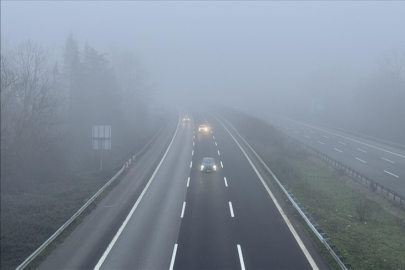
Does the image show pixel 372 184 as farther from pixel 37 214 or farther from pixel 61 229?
pixel 37 214

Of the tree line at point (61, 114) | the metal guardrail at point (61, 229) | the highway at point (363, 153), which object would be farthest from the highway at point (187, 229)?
the highway at point (363, 153)

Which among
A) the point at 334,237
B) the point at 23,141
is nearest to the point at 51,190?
the point at 23,141

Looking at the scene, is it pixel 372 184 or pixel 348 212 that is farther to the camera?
pixel 372 184

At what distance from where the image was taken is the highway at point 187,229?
13719 millimetres

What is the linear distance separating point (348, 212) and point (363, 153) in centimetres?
2412

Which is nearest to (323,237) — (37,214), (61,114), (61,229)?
(61,229)

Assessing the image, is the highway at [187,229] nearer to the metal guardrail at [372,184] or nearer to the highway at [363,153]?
the metal guardrail at [372,184]

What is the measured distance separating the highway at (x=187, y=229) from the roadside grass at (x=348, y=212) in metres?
1.81

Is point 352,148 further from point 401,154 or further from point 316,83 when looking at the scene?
point 316,83

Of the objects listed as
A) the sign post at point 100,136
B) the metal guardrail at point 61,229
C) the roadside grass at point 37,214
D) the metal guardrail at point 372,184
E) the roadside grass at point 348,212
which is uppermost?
the sign post at point 100,136

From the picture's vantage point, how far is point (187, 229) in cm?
1720

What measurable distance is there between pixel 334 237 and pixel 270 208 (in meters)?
5.02

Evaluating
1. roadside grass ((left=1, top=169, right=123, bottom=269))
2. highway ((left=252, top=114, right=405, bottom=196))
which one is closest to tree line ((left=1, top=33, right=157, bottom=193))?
roadside grass ((left=1, top=169, right=123, bottom=269))

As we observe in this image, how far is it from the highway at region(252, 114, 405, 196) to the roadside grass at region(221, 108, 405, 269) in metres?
3.07
